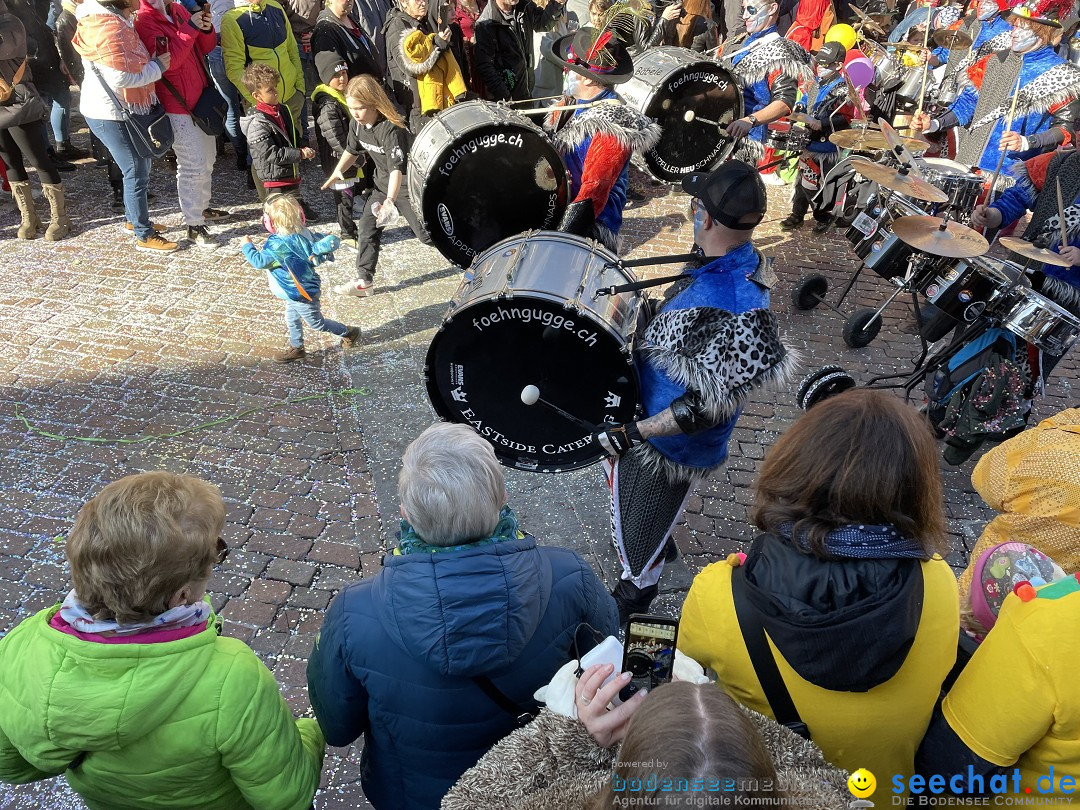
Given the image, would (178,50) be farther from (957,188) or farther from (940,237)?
(957,188)

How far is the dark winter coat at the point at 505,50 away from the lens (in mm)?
8055

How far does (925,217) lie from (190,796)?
493 centimetres

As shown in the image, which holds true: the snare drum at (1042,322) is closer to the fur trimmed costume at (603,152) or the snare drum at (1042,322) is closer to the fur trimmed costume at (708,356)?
the fur trimmed costume at (708,356)

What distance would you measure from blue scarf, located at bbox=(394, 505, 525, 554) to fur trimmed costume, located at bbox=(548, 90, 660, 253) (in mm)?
2997

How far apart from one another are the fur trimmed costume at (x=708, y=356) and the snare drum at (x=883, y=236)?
106 inches

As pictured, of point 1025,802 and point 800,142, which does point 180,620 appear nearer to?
point 1025,802

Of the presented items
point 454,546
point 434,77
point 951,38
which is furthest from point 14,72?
point 951,38

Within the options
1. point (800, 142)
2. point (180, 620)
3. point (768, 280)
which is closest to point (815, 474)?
point (768, 280)

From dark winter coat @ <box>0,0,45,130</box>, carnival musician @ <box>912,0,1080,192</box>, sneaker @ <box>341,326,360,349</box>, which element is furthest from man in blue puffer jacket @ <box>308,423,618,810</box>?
dark winter coat @ <box>0,0,45,130</box>

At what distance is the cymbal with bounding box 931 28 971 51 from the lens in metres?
8.68

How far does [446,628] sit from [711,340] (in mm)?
1656

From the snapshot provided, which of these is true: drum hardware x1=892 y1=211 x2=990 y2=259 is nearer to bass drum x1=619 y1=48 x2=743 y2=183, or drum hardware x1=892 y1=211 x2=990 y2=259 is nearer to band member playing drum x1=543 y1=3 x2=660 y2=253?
band member playing drum x1=543 y1=3 x2=660 y2=253

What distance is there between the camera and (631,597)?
354 cm

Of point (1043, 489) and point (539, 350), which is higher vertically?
point (1043, 489)
